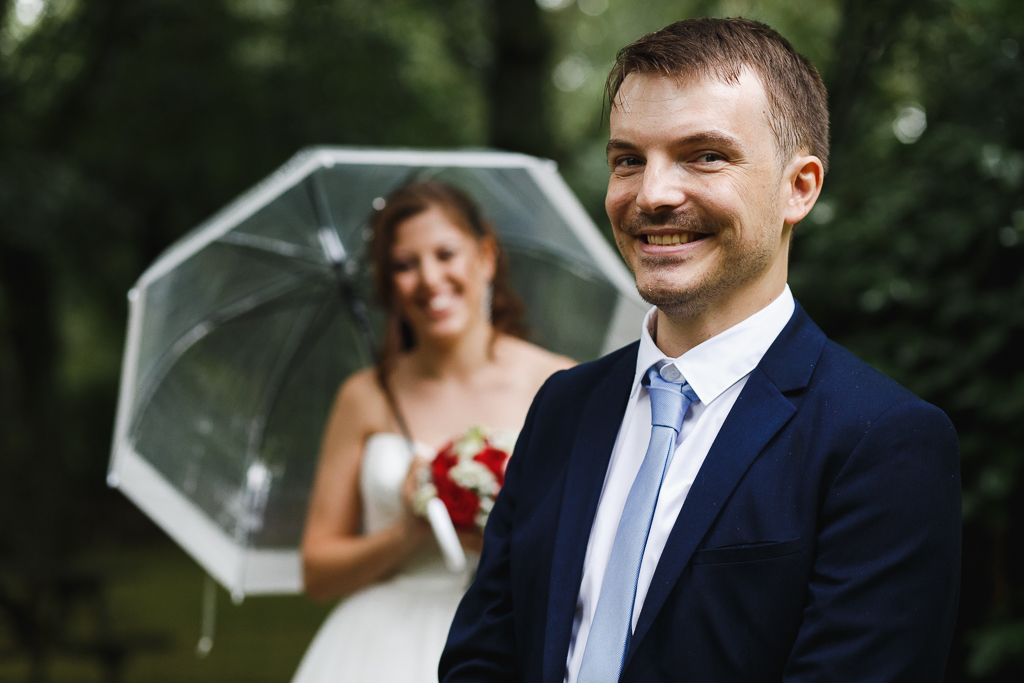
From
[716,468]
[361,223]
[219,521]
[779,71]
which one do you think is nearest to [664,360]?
[716,468]

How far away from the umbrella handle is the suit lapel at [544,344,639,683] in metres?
1.06

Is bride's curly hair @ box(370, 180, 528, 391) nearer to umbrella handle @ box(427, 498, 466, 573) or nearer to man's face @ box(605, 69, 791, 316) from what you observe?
umbrella handle @ box(427, 498, 466, 573)

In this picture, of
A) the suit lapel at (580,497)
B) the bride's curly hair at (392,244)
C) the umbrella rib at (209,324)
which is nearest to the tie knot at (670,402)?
the suit lapel at (580,497)

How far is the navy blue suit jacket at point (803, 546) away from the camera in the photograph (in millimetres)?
1239

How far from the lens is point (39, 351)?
10156 millimetres

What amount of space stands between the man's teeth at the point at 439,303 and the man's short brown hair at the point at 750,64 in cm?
185

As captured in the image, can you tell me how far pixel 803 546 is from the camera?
1287mm

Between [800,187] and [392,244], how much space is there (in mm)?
2036

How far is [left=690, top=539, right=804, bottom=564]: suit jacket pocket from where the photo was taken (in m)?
1.29

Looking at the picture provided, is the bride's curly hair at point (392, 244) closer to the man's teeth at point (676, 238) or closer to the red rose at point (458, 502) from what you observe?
the red rose at point (458, 502)

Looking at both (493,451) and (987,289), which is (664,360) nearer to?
(493,451)

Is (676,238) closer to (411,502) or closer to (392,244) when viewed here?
(411,502)

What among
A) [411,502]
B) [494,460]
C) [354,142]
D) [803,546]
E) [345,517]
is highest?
[354,142]

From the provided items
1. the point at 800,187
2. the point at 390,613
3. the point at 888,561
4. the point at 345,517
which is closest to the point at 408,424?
the point at 345,517
